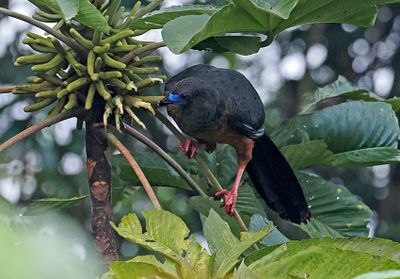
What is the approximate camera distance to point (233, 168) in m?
1.93

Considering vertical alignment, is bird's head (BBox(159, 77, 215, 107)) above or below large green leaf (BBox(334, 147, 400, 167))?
above

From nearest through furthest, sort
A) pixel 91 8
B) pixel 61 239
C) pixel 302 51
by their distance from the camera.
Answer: pixel 61 239 < pixel 91 8 < pixel 302 51

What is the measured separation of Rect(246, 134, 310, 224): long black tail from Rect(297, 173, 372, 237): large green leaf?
0.03 metres

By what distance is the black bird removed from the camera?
1838mm

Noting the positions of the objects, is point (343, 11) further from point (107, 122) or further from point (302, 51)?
point (302, 51)

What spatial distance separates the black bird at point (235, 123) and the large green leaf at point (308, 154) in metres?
0.04

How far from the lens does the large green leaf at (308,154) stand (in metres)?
1.60

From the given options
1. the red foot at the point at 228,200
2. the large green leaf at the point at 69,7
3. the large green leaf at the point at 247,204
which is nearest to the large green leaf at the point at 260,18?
the large green leaf at the point at 69,7

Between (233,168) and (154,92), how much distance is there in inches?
48.5

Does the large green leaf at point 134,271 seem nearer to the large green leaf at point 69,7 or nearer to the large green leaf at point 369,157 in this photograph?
the large green leaf at point 69,7

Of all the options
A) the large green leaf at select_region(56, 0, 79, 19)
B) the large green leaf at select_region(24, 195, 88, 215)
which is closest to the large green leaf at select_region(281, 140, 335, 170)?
the large green leaf at select_region(24, 195, 88, 215)

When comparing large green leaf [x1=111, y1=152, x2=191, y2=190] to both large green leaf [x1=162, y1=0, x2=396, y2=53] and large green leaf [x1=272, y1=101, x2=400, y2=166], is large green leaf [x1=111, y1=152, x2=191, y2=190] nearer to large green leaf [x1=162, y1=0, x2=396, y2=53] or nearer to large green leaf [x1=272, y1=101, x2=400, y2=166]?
large green leaf [x1=272, y1=101, x2=400, y2=166]

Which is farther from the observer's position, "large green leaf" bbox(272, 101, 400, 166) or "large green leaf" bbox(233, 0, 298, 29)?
"large green leaf" bbox(272, 101, 400, 166)

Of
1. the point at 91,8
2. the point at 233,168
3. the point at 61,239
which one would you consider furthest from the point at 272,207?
the point at 61,239
